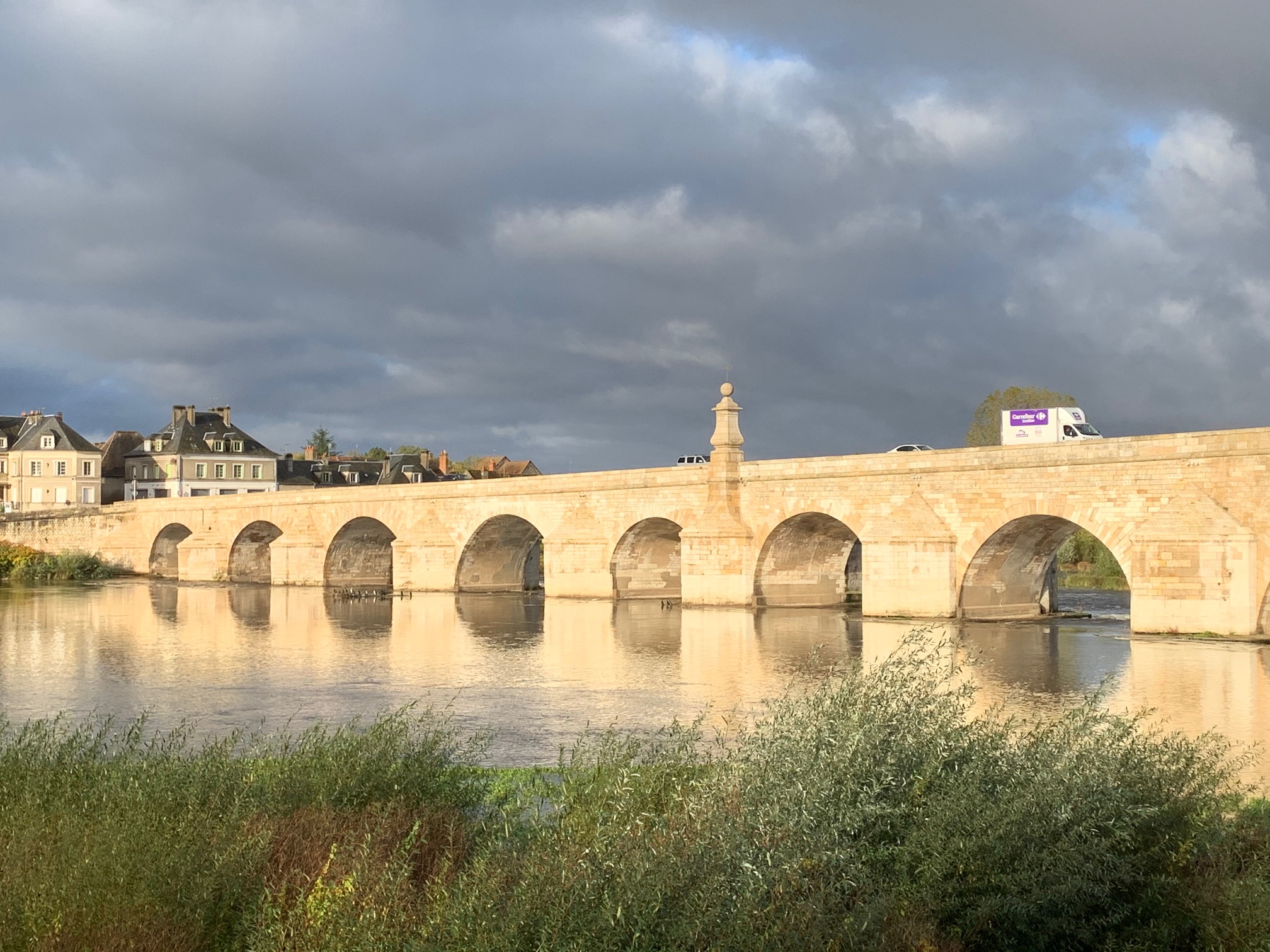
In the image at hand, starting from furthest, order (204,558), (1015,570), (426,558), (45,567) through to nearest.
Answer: (45,567), (204,558), (426,558), (1015,570)

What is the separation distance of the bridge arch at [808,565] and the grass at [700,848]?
25205 millimetres

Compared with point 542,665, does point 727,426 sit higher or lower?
higher

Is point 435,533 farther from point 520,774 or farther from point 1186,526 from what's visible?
point 520,774

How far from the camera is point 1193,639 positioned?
953 inches

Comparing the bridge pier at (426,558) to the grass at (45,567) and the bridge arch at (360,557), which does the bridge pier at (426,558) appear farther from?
the grass at (45,567)

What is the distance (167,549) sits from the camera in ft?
196

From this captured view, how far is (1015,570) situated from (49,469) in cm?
6028

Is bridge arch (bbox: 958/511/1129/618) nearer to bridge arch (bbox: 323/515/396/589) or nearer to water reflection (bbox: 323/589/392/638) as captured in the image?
water reflection (bbox: 323/589/392/638)

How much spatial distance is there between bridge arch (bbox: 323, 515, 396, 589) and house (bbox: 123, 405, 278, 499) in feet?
81.8

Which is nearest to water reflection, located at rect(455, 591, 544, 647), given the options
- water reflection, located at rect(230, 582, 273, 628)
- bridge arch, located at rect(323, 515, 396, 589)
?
water reflection, located at rect(230, 582, 273, 628)

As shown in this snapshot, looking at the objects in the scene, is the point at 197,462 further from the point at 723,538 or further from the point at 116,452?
the point at 723,538

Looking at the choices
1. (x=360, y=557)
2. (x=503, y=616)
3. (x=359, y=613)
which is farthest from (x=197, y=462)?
(x=503, y=616)

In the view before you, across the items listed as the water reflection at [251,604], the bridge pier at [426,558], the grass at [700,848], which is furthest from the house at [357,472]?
the grass at [700,848]

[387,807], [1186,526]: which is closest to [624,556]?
[1186,526]
